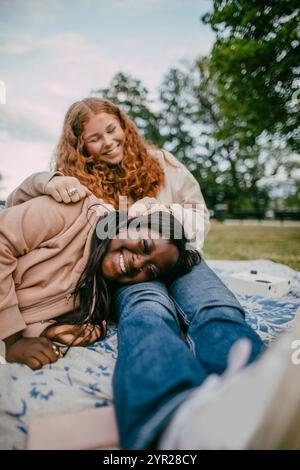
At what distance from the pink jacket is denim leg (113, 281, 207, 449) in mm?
547

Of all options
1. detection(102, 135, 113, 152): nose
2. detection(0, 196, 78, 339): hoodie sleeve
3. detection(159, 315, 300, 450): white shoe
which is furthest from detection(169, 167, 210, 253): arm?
detection(159, 315, 300, 450): white shoe

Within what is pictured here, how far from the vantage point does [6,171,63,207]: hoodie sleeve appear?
1.67m

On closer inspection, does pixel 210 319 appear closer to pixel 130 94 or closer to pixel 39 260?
pixel 39 260

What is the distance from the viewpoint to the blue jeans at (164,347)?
833mm

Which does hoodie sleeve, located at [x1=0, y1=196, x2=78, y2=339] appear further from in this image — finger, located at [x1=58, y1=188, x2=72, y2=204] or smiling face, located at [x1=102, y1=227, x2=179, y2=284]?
smiling face, located at [x1=102, y1=227, x2=179, y2=284]

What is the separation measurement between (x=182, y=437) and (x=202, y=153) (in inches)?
758

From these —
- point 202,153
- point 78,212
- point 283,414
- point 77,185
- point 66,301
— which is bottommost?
point 66,301

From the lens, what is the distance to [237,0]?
204 inches

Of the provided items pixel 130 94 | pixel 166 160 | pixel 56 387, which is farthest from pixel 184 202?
pixel 130 94

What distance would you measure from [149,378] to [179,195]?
1.85m

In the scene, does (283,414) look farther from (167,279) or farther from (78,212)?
(78,212)

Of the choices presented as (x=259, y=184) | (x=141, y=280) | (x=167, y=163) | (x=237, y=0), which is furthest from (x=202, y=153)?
(x=141, y=280)

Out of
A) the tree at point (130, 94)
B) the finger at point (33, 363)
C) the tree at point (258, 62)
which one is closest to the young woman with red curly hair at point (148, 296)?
the finger at point (33, 363)

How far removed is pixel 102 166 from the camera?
240cm
